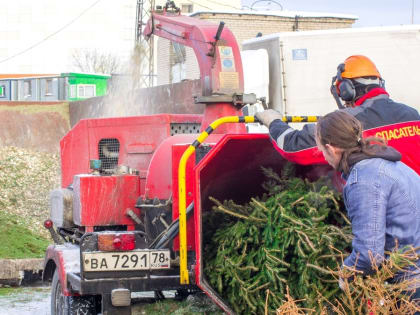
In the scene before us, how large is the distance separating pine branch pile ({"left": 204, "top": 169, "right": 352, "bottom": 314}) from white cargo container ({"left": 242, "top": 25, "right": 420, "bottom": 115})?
30.9 feet

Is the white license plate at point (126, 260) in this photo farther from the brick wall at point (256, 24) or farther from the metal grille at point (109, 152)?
the brick wall at point (256, 24)

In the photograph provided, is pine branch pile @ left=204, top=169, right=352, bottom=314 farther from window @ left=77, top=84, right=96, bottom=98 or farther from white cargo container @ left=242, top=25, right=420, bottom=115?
window @ left=77, top=84, right=96, bottom=98

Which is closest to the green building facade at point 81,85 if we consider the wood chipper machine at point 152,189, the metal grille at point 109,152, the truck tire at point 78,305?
the wood chipper machine at point 152,189

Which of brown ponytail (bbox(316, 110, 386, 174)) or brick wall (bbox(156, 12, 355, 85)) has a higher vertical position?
brick wall (bbox(156, 12, 355, 85))

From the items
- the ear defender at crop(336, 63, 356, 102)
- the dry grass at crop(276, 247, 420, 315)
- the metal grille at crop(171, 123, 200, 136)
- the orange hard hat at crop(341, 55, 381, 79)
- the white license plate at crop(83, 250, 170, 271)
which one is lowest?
the white license plate at crop(83, 250, 170, 271)

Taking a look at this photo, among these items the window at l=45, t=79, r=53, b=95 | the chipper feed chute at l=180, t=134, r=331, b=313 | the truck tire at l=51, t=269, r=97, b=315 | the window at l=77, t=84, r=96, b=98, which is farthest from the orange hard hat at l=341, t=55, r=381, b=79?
the window at l=45, t=79, r=53, b=95

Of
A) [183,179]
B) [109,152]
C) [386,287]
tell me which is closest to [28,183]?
[109,152]

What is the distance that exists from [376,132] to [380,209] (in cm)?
124

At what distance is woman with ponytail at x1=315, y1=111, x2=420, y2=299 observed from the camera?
3.62 meters

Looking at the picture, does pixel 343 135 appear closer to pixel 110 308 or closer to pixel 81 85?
pixel 110 308

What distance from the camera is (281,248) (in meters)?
4.70

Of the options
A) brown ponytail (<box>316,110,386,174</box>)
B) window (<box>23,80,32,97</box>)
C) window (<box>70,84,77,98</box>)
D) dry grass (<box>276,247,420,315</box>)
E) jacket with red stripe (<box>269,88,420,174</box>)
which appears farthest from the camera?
window (<box>23,80,32,97</box>)

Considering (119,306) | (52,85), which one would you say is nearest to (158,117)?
(119,306)

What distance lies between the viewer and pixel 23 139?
1903 centimetres
